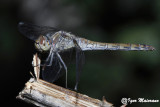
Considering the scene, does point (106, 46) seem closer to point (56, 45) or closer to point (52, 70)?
point (56, 45)

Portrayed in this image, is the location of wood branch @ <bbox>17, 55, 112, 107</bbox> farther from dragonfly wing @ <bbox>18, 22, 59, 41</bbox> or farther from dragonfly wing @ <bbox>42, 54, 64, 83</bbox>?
dragonfly wing @ <bbox>18, 22, 59, 41</bbox>

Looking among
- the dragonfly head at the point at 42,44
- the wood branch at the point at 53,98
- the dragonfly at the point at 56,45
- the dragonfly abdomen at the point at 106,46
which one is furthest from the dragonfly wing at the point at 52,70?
the wood branch at the point at 53,98

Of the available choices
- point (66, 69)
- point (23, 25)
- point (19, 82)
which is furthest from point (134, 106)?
point (23, 25)

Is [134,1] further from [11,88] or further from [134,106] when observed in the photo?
[11,88]

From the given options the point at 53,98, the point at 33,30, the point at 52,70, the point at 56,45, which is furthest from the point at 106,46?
the point at 53,98

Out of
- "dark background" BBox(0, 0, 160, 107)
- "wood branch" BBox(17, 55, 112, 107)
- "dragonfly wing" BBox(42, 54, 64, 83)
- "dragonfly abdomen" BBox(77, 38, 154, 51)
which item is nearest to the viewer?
"wood branch" BBox(17, 55, 112, 107)

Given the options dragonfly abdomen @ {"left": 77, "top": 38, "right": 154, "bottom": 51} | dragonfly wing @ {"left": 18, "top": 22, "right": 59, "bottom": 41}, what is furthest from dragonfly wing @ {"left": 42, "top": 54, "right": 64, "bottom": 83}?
dragonfly abdomen @ {"left": 77, "top": 38, "right": 154, "bottom": 51}
